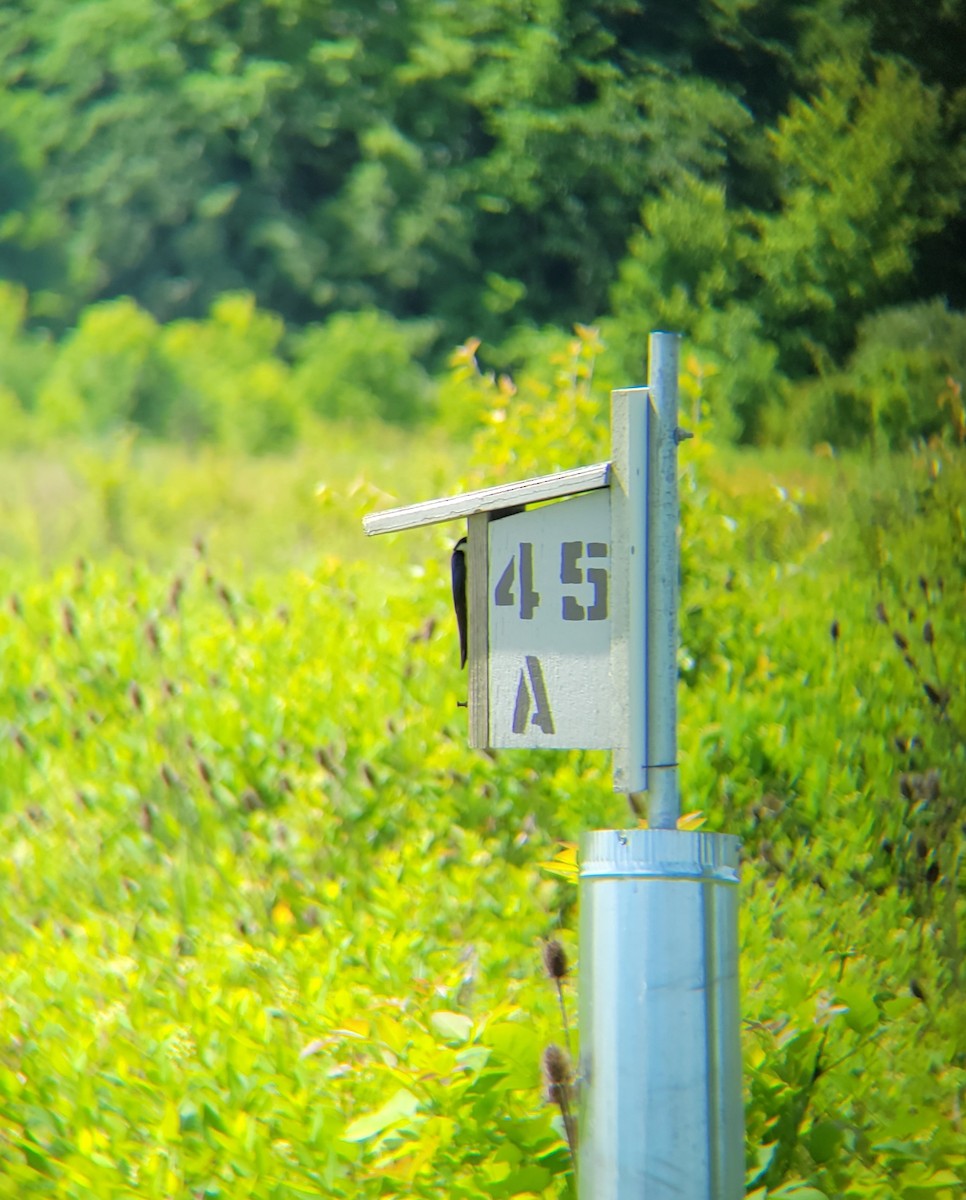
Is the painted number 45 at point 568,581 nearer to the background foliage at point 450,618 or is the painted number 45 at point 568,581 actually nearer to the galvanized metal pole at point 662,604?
the galvanized metal pole at point 662,604

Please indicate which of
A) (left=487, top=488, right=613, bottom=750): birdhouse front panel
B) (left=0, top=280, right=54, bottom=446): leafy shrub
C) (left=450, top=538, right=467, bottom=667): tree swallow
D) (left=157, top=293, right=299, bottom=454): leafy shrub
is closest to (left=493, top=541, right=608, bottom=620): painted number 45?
(left=487, top=488, right=613, bottom=750): birdhouse front panel

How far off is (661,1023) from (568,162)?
3.77 meters

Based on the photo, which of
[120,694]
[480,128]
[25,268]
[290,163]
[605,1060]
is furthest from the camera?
[25,268]

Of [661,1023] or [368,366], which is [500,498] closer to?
[661,1023]

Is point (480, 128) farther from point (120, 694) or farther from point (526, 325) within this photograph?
point (120, 694)

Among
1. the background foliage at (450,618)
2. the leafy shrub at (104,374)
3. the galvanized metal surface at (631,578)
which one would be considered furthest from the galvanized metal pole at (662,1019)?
the leafy shrub at (104,374)

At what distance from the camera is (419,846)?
3.28 meters

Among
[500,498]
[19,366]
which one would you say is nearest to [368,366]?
[19,366]

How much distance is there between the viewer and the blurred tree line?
4125 mm

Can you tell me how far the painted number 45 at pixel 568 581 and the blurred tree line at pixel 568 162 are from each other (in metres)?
2.63

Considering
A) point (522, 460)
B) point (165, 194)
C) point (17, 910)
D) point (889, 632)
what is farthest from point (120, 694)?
point (165, 194)

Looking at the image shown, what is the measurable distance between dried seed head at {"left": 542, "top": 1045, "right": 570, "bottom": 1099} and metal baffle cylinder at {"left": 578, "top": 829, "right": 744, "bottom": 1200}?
0.60 ft

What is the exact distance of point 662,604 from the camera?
1.74 metres

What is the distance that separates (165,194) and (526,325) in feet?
9.61
